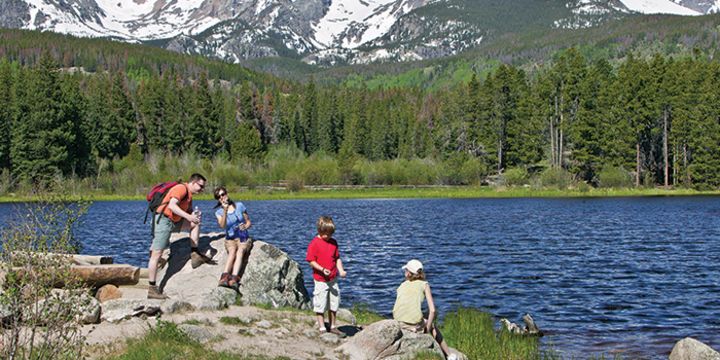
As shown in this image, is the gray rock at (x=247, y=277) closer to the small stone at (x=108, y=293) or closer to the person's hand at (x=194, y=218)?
the small stone at (x=108, y=293)

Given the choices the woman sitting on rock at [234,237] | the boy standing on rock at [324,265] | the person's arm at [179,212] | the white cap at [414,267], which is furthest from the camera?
the woman sitting on rock at [234,237]

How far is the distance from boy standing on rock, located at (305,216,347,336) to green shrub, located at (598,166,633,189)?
94.0 m

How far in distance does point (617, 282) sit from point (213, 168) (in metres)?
88.9

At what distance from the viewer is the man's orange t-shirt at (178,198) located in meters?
18.4

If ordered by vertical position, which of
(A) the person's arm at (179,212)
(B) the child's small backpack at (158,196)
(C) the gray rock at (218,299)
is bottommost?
(C) the gray rock at (218,299)

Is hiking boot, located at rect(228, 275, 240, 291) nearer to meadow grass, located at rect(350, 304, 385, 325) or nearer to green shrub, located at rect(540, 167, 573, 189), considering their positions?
meadow grass, located at rect(350, 304, 385, 325)

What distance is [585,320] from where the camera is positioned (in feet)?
72.7

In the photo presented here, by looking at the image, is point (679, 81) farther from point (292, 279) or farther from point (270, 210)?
point (292, 279)

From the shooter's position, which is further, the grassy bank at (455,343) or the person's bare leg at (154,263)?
the person's bare leg at (154,263)

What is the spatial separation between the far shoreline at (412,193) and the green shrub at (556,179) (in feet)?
5.06

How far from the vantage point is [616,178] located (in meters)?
103

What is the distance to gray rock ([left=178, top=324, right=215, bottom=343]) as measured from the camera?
13898mm

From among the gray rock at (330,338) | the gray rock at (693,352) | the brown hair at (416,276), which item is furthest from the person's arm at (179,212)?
the gray rock at (693,352)

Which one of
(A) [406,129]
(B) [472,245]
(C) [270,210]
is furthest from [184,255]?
(A) [406,129]
